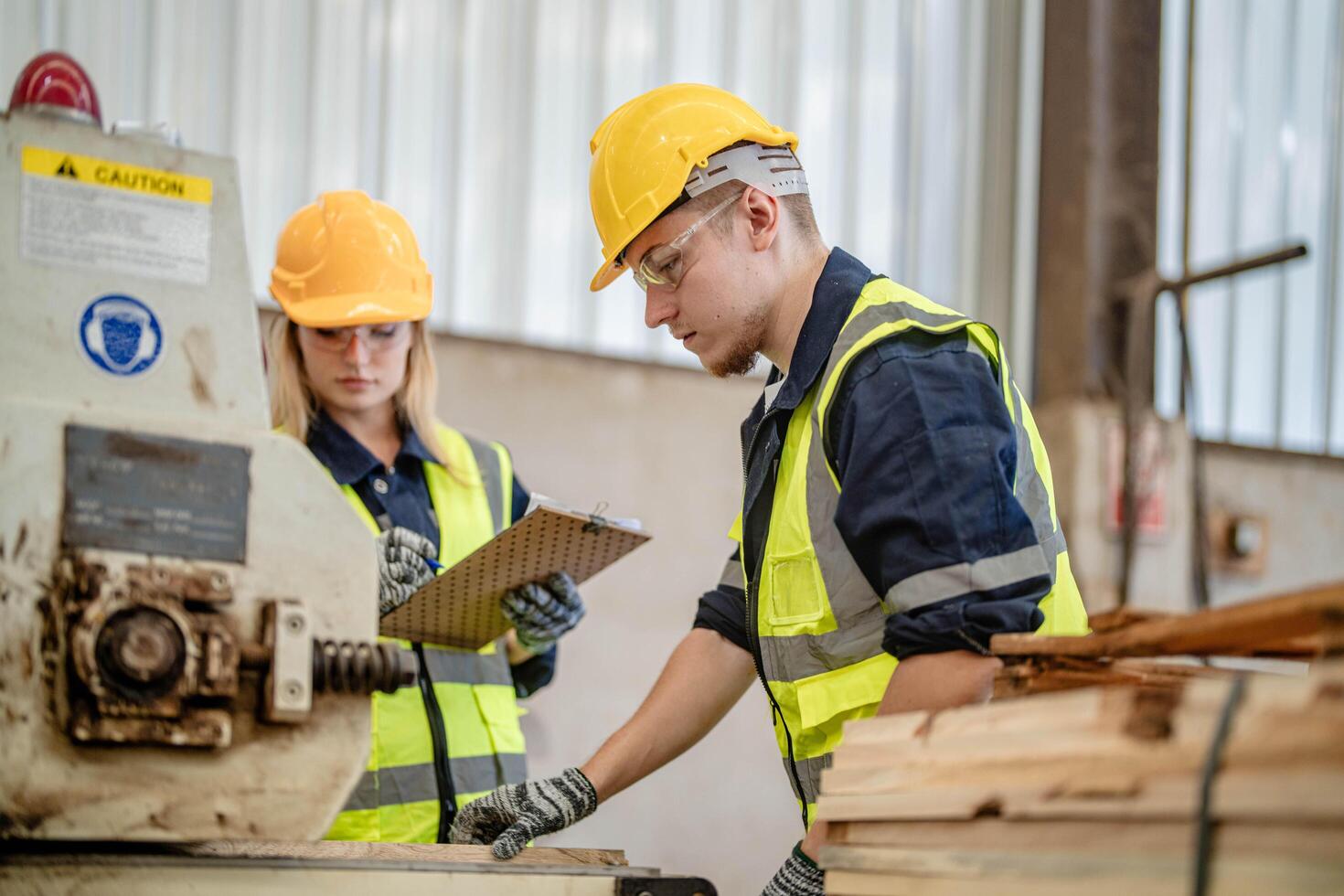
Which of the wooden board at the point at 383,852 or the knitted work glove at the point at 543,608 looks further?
→ the knitted work glove at the point at 543,608

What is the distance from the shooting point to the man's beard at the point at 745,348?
1870 mm

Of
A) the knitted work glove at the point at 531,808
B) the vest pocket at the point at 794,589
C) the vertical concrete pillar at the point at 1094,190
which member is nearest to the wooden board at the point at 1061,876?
the vest pocket at the point at 794,589

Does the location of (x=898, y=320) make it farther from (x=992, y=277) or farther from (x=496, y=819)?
(x=992, y=277)

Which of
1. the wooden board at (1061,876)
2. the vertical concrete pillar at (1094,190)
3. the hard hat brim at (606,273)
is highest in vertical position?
the vertical concrete pillar at (1094,190)

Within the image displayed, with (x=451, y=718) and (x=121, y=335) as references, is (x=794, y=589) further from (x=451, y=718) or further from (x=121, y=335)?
(x=451, y=718)

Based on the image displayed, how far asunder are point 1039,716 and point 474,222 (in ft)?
9.47

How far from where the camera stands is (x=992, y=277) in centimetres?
443

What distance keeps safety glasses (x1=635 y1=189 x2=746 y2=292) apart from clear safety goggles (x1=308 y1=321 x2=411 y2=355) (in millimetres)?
802

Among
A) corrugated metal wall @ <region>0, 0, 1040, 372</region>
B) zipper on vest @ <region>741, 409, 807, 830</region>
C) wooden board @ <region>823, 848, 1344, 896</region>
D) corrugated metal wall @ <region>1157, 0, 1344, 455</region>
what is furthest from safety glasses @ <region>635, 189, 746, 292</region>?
corrugated metal wall @ <region>1157, 0, 1344, 455</region>

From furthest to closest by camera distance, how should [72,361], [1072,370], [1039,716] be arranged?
[1072,370], [72,361], [1039,716]

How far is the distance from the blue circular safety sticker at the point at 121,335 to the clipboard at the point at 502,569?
0.80 metres

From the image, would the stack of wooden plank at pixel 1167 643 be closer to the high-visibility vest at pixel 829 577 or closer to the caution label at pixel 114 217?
the high-visibility vest at pixel 829 577

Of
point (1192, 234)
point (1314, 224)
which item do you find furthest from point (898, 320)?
point (1314, 224)

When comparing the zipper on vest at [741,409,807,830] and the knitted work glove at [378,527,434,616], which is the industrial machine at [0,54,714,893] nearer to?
the zipper on vest at [741,409,807,830]
